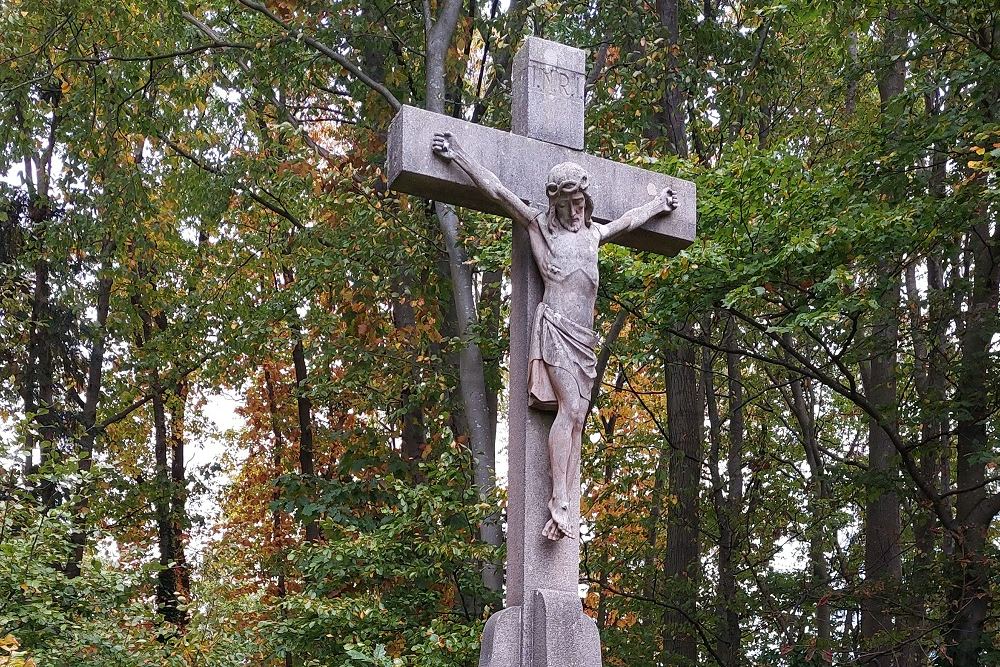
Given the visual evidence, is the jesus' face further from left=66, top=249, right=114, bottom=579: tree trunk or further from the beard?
left=66, top=249, right=114, bottom=579: tree trunk

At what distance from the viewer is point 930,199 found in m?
10.4

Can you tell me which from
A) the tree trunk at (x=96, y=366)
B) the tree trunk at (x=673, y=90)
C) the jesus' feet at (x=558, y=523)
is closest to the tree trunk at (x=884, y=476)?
the tree trunk at (x=673, y=90)

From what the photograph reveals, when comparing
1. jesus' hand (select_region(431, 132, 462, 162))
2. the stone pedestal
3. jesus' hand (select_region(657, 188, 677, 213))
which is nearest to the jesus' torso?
jesus' hand (select_region(431, 132, 462, 162))

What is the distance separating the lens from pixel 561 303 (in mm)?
5707

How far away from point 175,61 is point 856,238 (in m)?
8.53

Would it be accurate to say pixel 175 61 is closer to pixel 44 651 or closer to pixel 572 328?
pixel 44 651

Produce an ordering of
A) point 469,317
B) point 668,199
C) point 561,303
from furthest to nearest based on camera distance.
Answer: point 469,317 < point 668,199 < point 561,303

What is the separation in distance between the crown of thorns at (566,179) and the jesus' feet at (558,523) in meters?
1.36

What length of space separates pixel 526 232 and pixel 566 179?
32cm

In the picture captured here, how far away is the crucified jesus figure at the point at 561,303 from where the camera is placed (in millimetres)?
5520

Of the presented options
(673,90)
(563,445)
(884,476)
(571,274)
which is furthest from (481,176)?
(673,90)

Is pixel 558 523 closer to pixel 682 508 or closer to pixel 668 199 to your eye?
pixel 668 199

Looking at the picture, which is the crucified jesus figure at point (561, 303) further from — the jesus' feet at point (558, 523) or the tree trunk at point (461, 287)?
the tree trunk at point (461, 287)

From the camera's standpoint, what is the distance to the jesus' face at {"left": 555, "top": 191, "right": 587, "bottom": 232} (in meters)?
5.84
